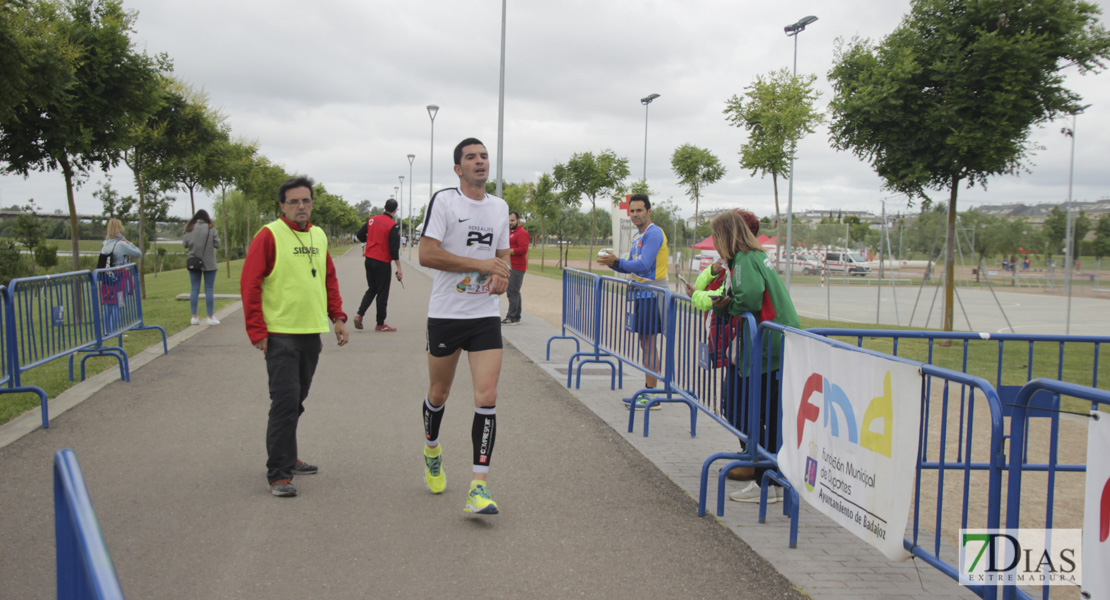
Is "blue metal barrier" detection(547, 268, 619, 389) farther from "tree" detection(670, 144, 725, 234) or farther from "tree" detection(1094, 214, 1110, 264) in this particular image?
"tree" detection(670, 144, 725, 234)

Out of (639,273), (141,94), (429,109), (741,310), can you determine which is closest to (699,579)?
(741,310)

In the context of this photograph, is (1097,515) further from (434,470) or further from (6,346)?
(6,346)

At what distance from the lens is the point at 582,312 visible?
30.5 feet

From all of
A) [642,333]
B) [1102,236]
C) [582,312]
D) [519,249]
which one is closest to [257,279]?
[642,333]

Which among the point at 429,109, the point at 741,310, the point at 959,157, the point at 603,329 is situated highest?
the point at 429,109

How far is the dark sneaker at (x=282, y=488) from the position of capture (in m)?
4.67

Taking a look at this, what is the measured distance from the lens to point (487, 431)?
4.48 metres

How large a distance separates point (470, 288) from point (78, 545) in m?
2.97

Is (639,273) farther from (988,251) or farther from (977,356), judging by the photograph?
(988,251)

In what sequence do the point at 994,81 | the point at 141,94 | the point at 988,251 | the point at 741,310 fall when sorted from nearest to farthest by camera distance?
the point at 741,310
the point at 994,81
the point at 141,94
the point at 988,251

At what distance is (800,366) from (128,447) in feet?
→ 14.9

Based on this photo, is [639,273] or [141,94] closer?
[639,273]

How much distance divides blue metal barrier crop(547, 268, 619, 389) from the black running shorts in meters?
3.82

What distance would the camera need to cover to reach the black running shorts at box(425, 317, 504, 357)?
4434 mm
